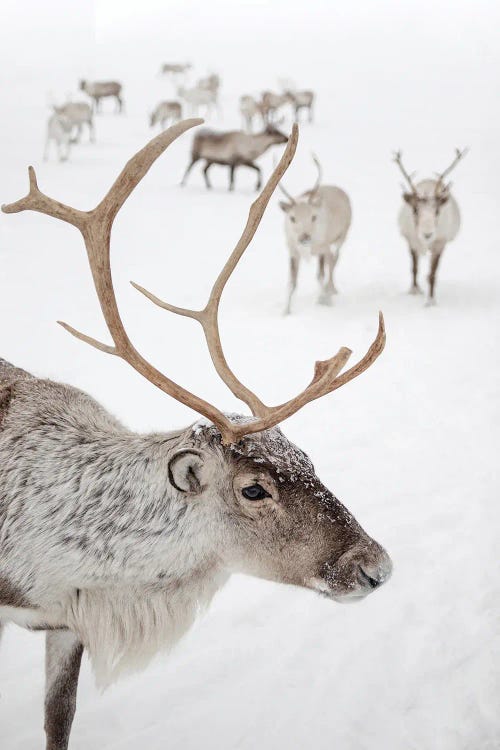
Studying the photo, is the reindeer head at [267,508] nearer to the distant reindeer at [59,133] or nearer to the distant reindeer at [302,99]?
the distant reindeer at [59,133]

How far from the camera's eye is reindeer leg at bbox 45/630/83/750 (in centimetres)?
A: 189

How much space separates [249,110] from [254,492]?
13386mm

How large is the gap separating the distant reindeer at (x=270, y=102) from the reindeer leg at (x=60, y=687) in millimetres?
13128

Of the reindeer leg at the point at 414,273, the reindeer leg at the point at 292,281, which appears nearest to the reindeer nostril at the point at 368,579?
the reindeer leg at the point at 292,281

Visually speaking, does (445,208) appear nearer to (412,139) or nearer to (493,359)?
(493,359)

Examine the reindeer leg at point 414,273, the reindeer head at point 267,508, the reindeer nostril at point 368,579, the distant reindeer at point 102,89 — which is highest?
the distant reindeer at point 102,89

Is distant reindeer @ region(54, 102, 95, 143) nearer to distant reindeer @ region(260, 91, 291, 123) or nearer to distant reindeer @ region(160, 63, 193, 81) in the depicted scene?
distant reindeer @ region(260, 91, 291, 123)

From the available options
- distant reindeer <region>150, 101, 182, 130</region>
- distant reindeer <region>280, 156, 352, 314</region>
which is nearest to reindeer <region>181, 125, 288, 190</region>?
distant reindeer <region>150, 101, 182, 130</region>

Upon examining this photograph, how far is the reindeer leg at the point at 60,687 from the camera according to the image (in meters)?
1.89

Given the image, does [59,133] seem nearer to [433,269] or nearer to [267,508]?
[433,269]

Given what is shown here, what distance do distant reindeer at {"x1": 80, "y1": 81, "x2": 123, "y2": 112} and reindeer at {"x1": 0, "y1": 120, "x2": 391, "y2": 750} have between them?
46.7 ft

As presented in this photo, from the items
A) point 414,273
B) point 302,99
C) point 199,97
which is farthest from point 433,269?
point 199,97

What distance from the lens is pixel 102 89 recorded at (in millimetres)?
14969

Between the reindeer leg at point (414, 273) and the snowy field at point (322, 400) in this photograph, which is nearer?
the snowy field at point (322, 400)
